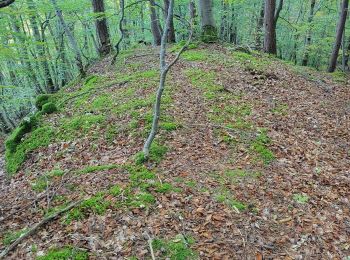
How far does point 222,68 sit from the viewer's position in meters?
11.0

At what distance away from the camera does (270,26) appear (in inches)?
529

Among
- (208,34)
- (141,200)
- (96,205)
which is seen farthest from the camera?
(208,34)

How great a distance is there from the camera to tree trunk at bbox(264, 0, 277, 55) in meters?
12.9

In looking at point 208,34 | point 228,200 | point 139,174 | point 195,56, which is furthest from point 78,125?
point 208,34

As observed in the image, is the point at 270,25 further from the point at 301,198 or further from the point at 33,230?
the point at 33,230

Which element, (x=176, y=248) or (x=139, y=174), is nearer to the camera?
(x=176, y=248)

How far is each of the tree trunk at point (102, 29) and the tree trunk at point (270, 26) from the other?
724cm

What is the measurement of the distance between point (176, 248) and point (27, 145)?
4924 mm

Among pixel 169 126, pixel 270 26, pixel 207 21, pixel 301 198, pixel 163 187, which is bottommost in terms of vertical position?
pixel 301 198

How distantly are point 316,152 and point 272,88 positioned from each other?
359 centimetres

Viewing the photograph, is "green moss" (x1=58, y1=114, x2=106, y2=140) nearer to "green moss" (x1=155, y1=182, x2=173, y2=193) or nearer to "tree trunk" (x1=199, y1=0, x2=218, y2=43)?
"green moss" (x1=155, y1=182, x2=173, y2=193)

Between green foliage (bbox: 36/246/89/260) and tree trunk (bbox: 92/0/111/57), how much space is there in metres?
11.3

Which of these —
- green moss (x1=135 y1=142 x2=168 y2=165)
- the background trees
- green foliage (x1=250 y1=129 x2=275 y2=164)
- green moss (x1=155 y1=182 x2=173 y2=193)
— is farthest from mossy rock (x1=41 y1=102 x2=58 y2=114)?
green foliage (x1=250 y1=129 x2=275 y2=164)

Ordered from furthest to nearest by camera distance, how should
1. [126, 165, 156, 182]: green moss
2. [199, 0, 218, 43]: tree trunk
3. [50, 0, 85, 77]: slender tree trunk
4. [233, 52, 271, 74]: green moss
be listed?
[199, 0, 218, 43]: tree trunk
[233, 52, 271, 74]: green moss
[50, 0, 85, 77]: slender tree trunk
[126, 165, 156, 182]: green moss
